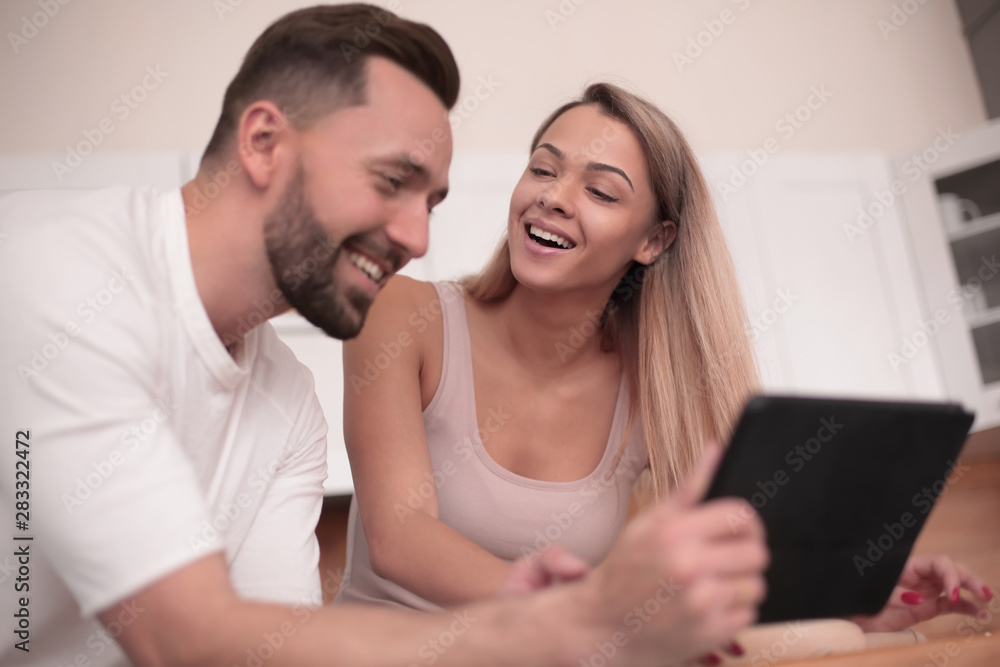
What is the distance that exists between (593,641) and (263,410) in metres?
0.59

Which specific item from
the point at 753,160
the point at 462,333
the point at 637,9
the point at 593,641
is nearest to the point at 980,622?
the point at 753,160

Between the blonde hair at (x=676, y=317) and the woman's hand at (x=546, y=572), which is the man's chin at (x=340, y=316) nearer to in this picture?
the woman's hand at (x=546, y=572)

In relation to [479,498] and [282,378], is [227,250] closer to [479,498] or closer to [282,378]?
[282,378]

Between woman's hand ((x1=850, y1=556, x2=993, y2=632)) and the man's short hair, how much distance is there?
0.88 metres

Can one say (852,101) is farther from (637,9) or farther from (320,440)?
(320,440)

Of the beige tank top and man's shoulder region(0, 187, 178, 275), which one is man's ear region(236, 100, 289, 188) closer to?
man's shoulder region(0, 187, 178, 275)

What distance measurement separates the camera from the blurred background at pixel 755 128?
219 cm

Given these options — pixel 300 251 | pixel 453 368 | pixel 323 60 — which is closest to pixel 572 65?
pixel 453 368

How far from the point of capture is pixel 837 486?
2.19ft

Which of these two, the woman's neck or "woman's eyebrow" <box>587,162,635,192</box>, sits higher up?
"woman's eyebrow" <box>587,162,635,192</box>

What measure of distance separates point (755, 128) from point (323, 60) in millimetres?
2144

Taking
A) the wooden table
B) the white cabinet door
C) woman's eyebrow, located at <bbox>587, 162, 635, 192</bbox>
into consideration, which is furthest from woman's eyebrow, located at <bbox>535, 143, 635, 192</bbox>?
the white cabinet door

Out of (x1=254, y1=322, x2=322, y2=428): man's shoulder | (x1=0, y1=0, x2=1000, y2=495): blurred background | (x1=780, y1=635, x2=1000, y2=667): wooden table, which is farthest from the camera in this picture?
(x1=0, y1=0, x2=1000, y2=495): blurred background

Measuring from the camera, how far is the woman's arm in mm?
1089
